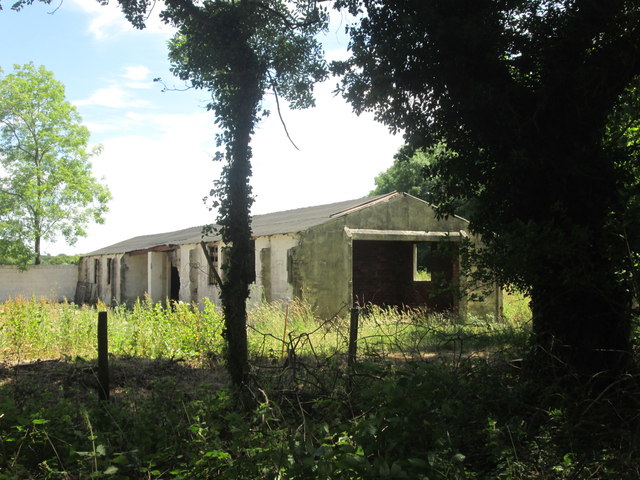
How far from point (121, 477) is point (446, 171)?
530cm

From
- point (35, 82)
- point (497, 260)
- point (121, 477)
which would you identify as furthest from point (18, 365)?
point (35, 82)

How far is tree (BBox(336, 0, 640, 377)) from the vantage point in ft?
20.1

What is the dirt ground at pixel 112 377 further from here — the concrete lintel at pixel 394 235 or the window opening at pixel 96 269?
the window opening at pixel 96 269

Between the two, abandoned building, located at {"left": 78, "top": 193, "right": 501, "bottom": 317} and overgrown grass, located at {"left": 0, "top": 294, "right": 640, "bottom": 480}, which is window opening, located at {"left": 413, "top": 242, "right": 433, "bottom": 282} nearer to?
abandoned building, located at {"left": 78, "top": 193, "right": 501, "bottom": 317}

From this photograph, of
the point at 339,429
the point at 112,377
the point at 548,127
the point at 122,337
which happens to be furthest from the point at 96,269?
the point at 339,429

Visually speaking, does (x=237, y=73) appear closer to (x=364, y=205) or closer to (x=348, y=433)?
(x=348, y=433)

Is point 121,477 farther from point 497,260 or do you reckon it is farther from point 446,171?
point 446,171

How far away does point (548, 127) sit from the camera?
257 inches

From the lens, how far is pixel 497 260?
6191 mm

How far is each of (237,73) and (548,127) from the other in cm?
375

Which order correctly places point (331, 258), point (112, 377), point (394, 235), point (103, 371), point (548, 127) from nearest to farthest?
1. point (103, 371)
2. point (548, 127)
3. point (112, 377)
4. point (331, 258)
5. point (394, 235)

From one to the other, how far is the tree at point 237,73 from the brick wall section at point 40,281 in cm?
2382

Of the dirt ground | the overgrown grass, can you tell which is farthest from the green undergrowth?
the dirt ground

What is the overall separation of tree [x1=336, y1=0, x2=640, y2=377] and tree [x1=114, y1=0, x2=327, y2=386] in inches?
64.8
